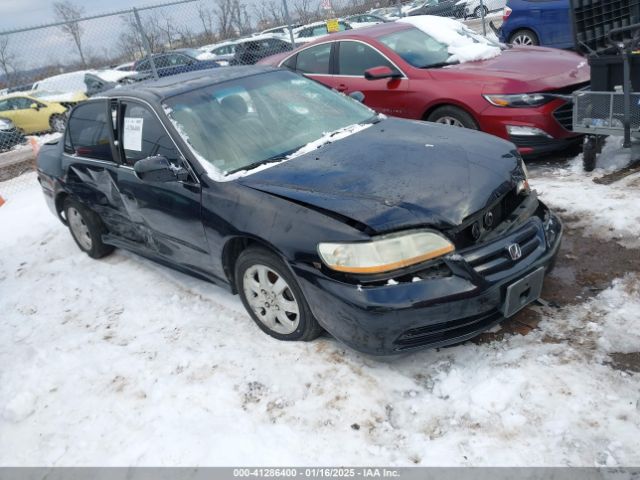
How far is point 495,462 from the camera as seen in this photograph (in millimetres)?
2244

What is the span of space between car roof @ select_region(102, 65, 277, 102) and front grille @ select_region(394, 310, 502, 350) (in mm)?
2381

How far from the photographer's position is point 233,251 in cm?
333

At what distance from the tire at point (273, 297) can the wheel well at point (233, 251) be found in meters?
0.04

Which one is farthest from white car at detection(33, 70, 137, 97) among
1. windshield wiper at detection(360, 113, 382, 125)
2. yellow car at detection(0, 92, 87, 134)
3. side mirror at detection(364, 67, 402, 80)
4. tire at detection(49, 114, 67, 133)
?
windshield wiper at detection(360, 113, 382, 125)

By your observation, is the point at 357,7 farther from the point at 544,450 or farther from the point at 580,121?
the point at 544,450

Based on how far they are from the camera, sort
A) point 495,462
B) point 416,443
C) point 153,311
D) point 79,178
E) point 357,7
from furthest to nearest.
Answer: point 357,7
point 79,178
point 153,311
point 416,443
point 495,462

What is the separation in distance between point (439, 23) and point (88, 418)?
5945mm

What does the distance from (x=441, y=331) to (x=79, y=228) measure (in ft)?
12.9

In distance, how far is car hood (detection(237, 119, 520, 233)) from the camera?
2705 mm

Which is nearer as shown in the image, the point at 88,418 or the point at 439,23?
the point at 88,418

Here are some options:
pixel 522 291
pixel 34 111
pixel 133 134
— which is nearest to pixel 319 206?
pixel 522 291

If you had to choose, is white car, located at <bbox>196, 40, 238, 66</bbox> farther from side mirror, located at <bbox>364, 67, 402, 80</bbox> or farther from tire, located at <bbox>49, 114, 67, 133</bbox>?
side mirror, located at <bbox>364, 67, 402, 80</bbox>

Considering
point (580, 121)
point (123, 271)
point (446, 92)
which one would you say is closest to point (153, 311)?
point (123, 271)

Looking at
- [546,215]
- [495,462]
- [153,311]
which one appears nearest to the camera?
[495,462]
